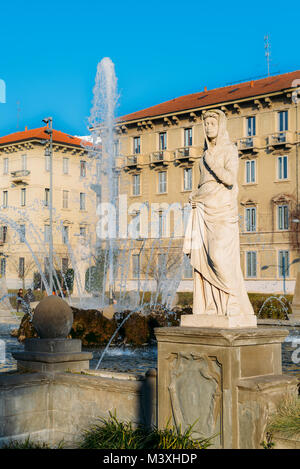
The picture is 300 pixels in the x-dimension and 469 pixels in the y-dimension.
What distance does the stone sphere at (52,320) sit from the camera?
8531mm

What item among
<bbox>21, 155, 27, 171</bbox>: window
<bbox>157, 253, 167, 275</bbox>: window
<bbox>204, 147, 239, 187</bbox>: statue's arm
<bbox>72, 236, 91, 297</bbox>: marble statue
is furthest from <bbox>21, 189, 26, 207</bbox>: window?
<bbox>204, 147, 239, 187</bbox>: statue's arm

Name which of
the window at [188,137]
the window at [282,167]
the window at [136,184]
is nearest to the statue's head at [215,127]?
the window at [282,167]

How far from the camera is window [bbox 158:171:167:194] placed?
52.1 metres

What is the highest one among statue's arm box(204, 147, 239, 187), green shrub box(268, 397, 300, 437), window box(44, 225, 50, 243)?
window box(44, 225, 50, 243)

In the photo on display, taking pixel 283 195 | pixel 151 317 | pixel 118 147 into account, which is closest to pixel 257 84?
pixel 283 195

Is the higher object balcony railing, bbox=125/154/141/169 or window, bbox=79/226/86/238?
balcony railing, bbox=125/154/141/169

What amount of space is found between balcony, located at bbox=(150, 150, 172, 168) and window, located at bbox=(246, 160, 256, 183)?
7.30 metres

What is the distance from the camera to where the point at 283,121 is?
146 ft

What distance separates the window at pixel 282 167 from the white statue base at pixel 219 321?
40.2m

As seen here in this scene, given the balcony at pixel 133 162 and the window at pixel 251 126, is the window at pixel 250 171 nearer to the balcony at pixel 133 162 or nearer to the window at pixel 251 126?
the window at pixel 251 126

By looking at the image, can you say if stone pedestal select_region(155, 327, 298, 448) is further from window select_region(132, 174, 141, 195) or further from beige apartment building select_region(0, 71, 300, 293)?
window select_region(132, 174, 141, 195)

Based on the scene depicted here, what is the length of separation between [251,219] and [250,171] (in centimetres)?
369
